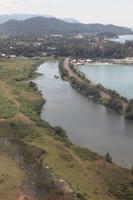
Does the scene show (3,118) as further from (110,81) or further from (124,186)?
(110,81)

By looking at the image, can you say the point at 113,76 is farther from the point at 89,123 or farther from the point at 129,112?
the point at 89,123

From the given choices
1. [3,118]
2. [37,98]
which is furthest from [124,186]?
[37,98]

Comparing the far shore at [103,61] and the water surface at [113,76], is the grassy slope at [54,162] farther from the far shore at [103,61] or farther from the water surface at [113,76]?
the far shore at [103,61]

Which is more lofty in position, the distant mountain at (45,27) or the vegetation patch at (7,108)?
the distant mountain at (45,27)

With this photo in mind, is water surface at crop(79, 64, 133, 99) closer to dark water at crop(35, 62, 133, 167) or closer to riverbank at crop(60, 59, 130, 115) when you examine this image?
riverbank at crop(60, 59, 130, 115)

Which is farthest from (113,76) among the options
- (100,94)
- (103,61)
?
(100,94)

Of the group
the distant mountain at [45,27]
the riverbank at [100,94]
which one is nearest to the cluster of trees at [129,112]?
the riverbank at [100,94]

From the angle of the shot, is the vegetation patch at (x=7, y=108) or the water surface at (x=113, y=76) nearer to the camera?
the vegetation patch at (x=7, y=108)
